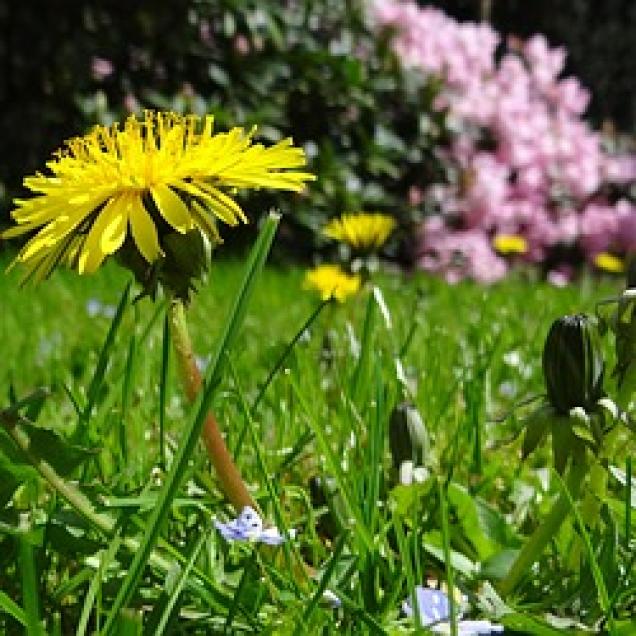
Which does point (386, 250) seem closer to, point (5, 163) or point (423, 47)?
point (423, 47)

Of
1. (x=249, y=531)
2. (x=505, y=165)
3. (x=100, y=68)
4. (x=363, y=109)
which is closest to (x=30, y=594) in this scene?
(x=249, y=531)

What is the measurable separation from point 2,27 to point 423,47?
1758 mm

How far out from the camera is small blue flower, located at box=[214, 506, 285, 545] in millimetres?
1024

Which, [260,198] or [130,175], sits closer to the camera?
[130,175]

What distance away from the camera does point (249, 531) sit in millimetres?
1036

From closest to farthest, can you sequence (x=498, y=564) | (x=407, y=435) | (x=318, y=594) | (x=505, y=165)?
(x=318, y=594)
(x=498, y=564)
(x=407, y=435)
(x=505, y=165)

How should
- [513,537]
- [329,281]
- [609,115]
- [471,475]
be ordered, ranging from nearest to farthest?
[513,537] → [471,475] → [329,281] → [609,115]

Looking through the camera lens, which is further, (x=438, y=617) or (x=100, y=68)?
(x=100, y=68)

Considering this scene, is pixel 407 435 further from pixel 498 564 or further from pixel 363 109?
pixel 363 109

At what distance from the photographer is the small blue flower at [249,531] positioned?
3.36 ft

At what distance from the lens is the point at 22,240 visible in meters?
4.95

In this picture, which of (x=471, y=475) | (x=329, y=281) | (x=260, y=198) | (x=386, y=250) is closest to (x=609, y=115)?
(x=386, y=250)

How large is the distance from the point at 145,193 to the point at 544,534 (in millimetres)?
426

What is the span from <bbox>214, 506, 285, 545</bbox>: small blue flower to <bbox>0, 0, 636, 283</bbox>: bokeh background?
3339mm
